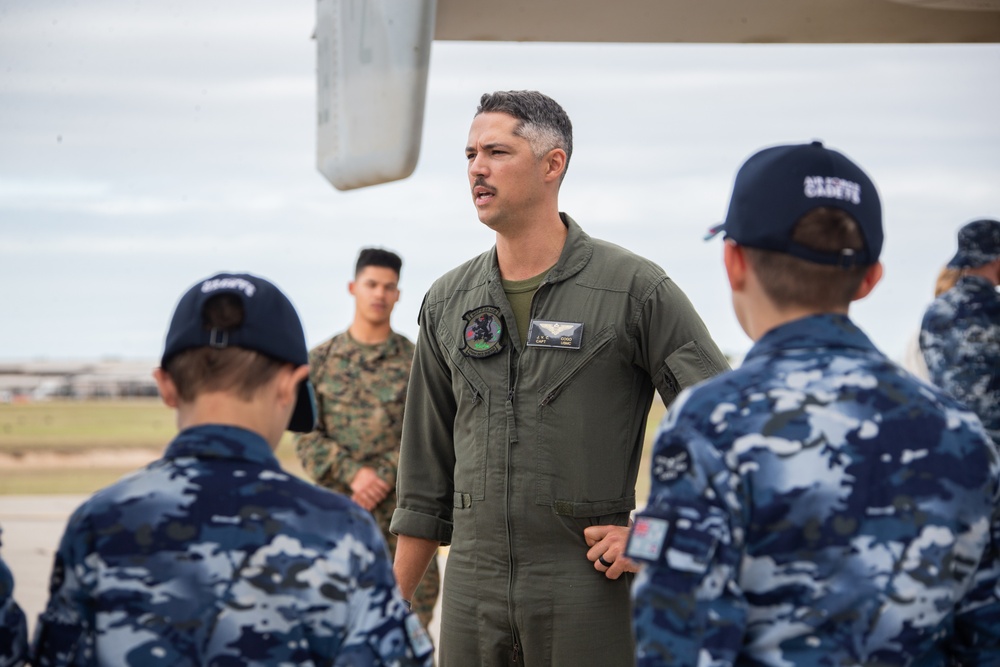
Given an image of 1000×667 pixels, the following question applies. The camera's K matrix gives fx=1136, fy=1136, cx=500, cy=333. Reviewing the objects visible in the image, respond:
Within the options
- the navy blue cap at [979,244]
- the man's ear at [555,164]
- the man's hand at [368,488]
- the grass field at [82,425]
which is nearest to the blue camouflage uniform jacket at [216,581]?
the man's ear at [555,164]

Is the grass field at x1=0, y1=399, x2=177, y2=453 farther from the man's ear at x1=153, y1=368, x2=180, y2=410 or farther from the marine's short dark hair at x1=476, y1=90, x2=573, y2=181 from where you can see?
the man's ear at x1=153, y1=368, x2=180, y2=410

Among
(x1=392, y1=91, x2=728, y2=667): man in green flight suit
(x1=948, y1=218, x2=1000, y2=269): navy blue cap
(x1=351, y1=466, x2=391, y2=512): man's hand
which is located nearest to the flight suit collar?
(x1=392, y1=91, x2=728, y2=667): man in green flight suit

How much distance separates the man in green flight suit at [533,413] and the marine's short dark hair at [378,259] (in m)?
2.51

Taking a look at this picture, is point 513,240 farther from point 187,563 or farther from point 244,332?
point 187,563

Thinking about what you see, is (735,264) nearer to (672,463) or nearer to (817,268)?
(817,268)

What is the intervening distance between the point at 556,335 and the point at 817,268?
1163mm

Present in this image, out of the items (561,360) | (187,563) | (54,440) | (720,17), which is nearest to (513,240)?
(561,360)

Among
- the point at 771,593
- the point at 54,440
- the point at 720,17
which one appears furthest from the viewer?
the point at 54,440

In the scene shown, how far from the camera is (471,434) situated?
2.72m

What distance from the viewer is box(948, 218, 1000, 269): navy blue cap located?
15.0 ft

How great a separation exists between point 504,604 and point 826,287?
1306 millimetres

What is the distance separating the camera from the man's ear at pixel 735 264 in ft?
5.27

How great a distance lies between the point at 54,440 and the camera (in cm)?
1789

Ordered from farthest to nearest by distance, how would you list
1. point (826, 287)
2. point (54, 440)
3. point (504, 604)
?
point (54, 440)
point (504, 604)
point (826, 287)
